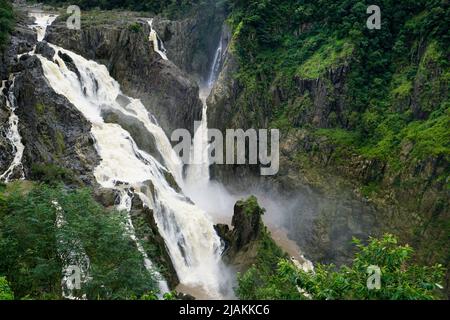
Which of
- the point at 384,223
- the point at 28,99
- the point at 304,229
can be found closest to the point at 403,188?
the point at 384,223

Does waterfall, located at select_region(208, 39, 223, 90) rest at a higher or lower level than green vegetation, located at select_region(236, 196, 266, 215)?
higher

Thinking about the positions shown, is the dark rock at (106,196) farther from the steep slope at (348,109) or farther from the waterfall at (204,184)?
the steep slope at (348,109)

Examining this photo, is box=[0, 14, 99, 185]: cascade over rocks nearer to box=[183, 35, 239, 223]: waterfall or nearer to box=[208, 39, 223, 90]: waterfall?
box=[183, 35, 239, 223]: waterfall

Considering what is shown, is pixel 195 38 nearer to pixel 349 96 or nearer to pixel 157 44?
pixel 157 44

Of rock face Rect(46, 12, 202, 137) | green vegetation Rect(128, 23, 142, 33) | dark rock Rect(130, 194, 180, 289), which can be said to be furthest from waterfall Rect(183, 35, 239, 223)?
dark rock Rect(130, 194, 180, 289)

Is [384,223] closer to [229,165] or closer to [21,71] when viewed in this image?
[229,165]
